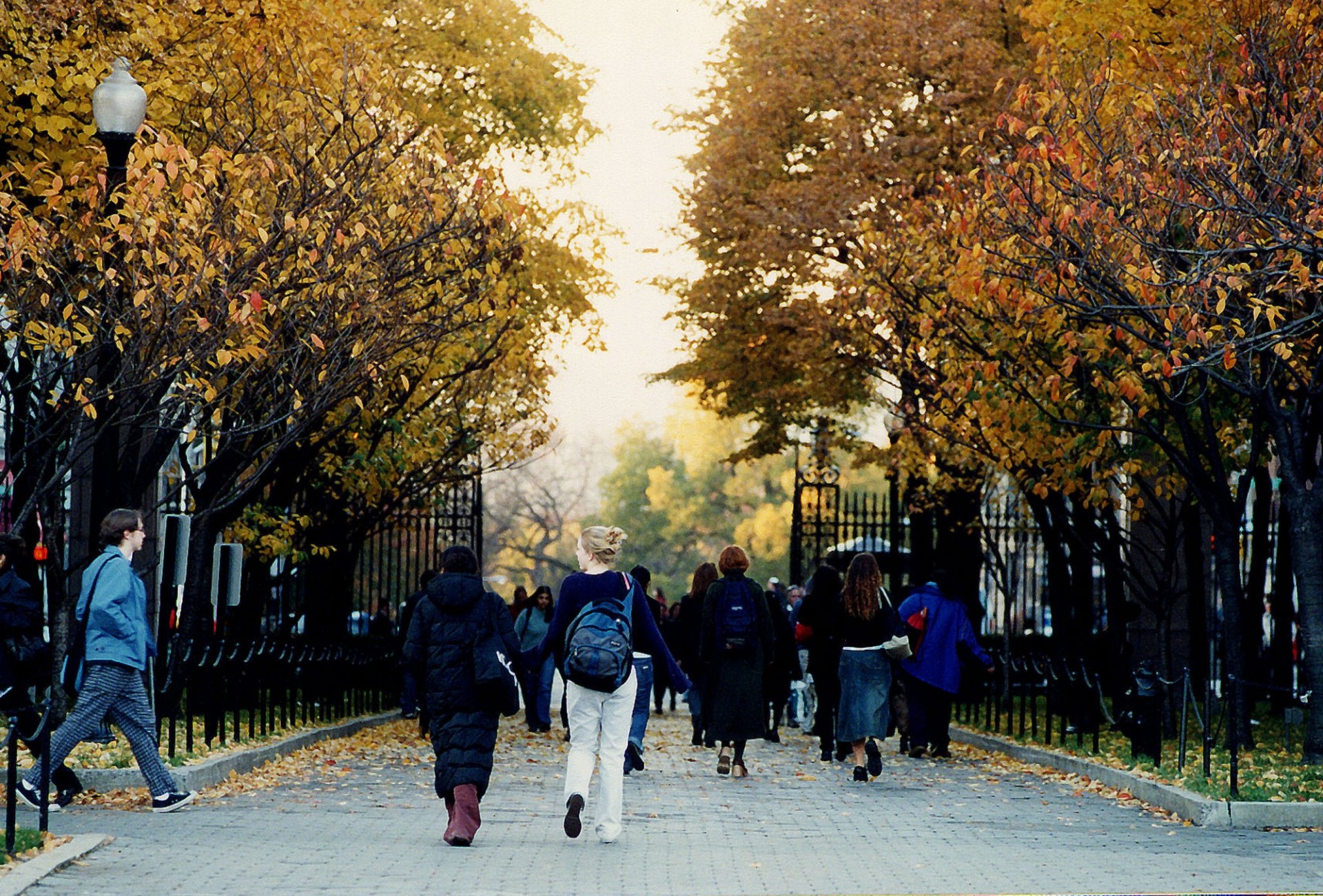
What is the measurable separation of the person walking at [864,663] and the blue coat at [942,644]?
173cm

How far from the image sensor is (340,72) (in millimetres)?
17406

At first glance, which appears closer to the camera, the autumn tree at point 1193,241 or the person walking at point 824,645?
the autumn tree at point 1193,241

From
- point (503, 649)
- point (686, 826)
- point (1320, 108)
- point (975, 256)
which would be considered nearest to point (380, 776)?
point (686, 826)

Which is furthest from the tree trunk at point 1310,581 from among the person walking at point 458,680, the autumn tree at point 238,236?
the person walking at point 458,680

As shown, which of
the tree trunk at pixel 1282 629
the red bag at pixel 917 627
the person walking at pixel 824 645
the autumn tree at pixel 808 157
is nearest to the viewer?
the red bag at pixel 917 627

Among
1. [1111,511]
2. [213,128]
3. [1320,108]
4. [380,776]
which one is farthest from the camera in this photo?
[1111,511]

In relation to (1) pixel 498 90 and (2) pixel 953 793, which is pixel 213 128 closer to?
(2) pixel 953 793

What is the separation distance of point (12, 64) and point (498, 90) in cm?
1524

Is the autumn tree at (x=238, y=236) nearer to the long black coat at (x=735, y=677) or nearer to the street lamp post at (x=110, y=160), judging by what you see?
the street lamp post at (x=110, y=160)

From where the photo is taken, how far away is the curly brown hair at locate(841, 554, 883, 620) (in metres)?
15.9

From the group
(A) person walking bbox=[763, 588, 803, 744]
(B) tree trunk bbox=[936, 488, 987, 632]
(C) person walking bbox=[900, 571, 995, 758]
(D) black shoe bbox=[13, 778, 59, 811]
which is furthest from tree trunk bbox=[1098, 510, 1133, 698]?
(D) black shoe bbox=[13, 778, 59, 811]

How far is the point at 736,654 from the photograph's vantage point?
16.0 meters

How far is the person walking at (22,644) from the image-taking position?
37.6 ft

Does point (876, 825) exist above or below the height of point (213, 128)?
below
